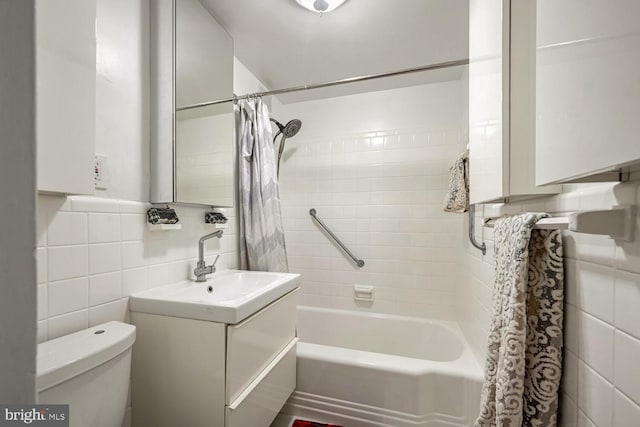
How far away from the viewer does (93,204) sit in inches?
35.9

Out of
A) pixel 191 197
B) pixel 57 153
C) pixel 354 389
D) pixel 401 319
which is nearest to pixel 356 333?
pixel 401 319

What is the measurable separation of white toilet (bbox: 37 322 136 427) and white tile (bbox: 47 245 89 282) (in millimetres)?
187

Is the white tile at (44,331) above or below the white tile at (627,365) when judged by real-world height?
below

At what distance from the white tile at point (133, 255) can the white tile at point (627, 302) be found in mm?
1414

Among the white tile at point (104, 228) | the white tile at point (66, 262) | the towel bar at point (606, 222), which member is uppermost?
the towel bar at point (606, 222)

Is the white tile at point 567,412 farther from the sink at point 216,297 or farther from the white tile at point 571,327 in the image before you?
the sink at point 216,297

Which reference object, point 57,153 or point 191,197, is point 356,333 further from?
point 57,153

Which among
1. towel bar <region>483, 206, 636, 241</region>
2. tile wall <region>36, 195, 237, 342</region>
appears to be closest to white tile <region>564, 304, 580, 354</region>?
towel bar <region>483, 206, 636, 241</region>

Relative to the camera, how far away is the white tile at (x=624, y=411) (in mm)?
429

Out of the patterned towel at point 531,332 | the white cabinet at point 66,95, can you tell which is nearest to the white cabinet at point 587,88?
the patterned towel at point 531,332

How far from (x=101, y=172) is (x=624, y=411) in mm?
1513

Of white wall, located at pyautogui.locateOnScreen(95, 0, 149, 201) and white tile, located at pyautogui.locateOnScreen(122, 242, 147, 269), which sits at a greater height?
white wall, located at pyautogui.locateOnScreen(95, 0, 149, 201)

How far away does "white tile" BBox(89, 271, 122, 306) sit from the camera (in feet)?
2.94

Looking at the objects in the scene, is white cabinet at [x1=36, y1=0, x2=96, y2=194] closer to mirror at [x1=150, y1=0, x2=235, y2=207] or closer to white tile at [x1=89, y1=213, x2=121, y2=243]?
white tile at [x1=89, y1=213, x2=121, y2=243]
